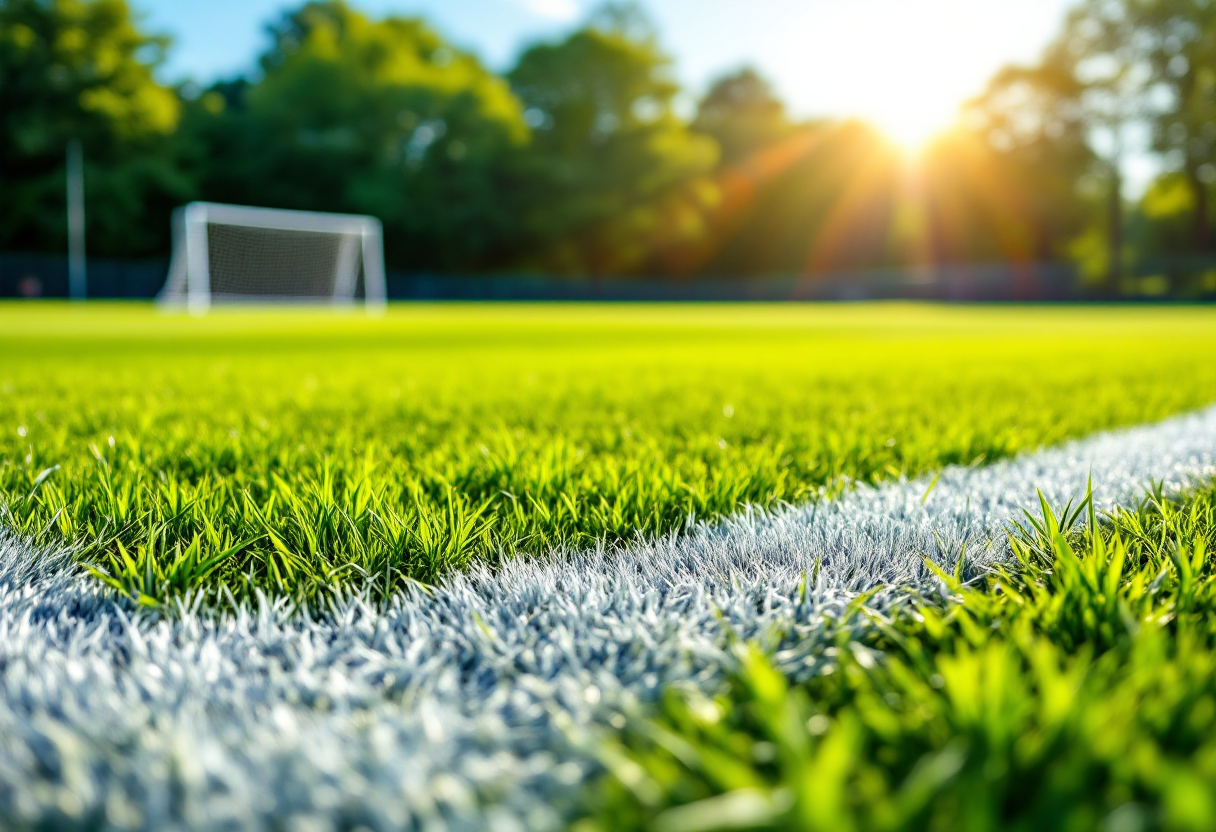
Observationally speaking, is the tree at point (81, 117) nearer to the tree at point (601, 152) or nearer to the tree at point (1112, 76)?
the tree at point (601, 152)

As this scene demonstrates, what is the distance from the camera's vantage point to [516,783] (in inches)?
31.1

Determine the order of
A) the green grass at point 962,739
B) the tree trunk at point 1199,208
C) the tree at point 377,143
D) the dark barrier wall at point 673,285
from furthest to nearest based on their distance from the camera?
the tree at point 377,143 < the tree trunk at point 1199,208 < the dark barrier wall at point 673,285 < the green grass at point 962,739

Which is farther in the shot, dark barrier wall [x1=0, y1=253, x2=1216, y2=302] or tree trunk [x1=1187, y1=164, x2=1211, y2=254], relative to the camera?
tree trunk [x1=1187, y1=164, x2=1211, y2=254]

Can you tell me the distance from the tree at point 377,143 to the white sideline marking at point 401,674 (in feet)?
128

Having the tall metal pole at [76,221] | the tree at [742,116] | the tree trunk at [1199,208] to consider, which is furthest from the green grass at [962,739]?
the tree at [742,116]

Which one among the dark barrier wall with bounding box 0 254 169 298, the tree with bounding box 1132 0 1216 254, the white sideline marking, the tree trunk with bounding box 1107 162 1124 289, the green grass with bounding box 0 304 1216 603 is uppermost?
the tree with bounding box 1132 0 1216 254

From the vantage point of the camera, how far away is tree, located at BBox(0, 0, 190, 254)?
31047mm

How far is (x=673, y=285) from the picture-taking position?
4684cm

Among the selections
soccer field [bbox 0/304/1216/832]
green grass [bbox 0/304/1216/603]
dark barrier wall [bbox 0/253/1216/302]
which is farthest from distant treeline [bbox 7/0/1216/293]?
soccer field [bbox 0/304/1216/832]

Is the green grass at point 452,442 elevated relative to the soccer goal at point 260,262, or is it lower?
lower

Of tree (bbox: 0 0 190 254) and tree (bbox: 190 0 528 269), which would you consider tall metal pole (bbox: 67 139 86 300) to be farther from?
tree (bbox: 190 0 528 269)

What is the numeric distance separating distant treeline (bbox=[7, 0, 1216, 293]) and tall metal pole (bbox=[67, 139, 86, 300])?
2.25ft

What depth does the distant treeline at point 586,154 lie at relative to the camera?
108 ft

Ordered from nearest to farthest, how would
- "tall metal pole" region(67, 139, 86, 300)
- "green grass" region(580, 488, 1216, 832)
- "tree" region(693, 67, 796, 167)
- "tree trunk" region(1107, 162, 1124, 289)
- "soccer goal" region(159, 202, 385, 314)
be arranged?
"green grass" region(580, 488, 1216, 832) < "soccer goal" region(159, 202, 385, 314) < "tall metal pole" region(67, 139, 86, 300) < "tree trunk" region(1107, 162, 1124, 289) < "tree" region(693, 67, 796, 167)
